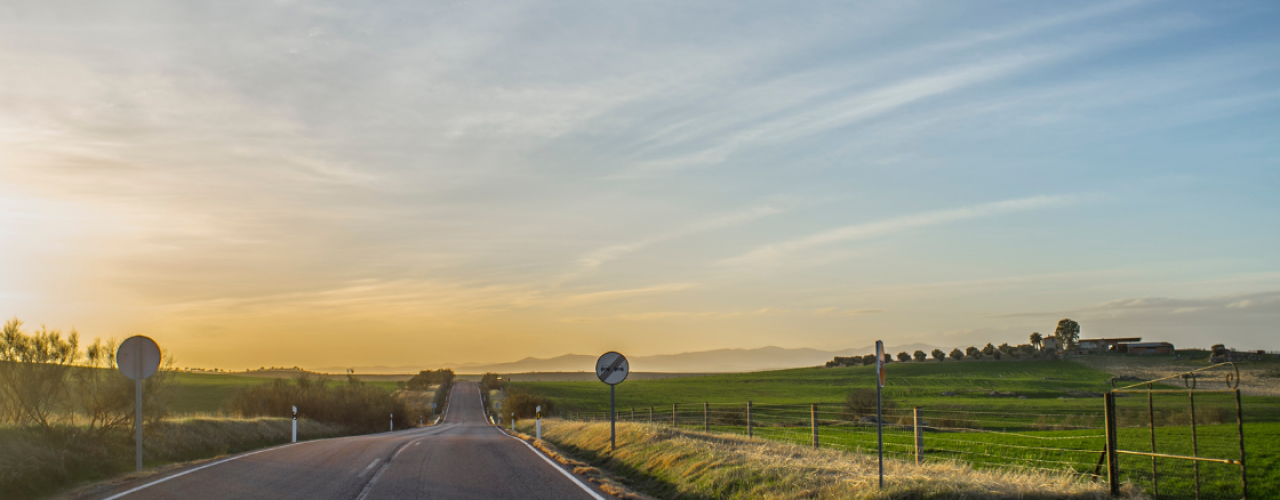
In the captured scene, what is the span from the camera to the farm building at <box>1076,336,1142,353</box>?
135m

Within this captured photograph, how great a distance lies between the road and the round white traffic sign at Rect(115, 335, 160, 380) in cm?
230

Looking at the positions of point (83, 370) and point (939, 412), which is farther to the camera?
point (939, 412)

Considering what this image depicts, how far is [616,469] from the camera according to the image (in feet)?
50.1

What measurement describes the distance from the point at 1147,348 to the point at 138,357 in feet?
503

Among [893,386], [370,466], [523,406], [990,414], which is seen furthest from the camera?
[893,386]

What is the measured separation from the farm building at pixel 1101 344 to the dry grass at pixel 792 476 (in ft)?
476

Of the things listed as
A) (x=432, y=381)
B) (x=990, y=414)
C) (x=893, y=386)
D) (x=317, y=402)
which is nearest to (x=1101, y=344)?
(x=893, y=386)

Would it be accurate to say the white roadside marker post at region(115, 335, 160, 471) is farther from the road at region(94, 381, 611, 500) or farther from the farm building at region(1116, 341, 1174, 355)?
the farm building at region(1116, 341, 1174, 355)

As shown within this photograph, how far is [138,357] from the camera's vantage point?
48.3 feet

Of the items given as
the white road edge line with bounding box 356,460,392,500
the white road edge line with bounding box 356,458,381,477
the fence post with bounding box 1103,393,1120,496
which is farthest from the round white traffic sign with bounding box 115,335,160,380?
the fence post with bounding box 1103,393,1120,496

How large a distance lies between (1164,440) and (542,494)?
26.9 meters

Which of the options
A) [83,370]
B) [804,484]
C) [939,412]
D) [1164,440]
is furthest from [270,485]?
[939,412]

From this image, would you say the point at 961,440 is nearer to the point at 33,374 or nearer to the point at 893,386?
the point at 33,374

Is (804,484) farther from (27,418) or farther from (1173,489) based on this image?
(27,418)
